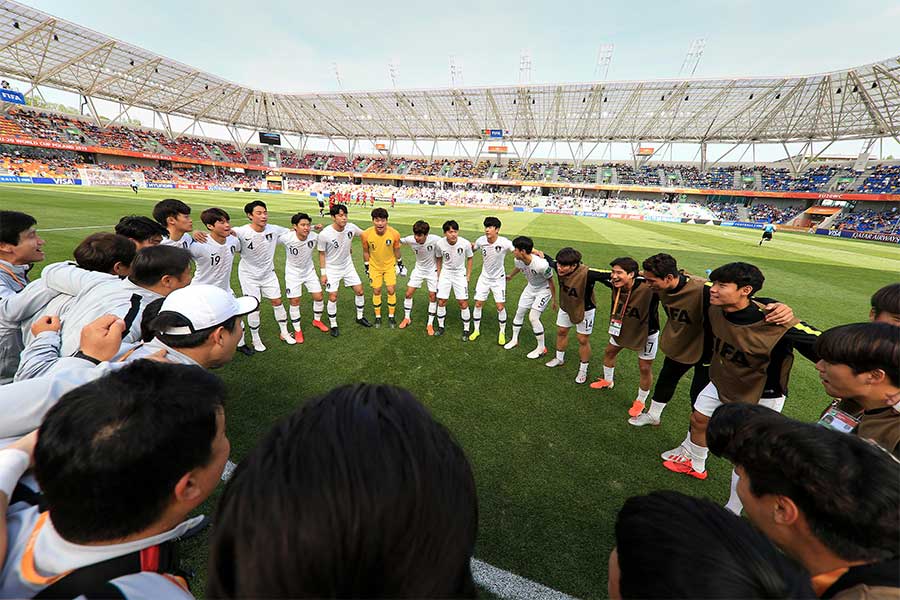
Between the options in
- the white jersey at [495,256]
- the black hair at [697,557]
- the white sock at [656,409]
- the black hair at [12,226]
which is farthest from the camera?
the white jersey at [495,256]

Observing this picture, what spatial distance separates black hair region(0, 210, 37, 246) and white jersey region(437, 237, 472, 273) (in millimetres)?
5223

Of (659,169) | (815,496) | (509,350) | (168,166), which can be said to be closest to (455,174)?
(659,169)

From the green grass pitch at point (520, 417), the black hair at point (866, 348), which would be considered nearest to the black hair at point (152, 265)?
the green grass pitch at point (520, 417)

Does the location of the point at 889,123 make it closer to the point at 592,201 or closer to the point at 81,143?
the point at 592,201

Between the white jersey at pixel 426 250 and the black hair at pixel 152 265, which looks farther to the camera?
the white jersey at pixel 426 250

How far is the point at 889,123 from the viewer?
34688mm

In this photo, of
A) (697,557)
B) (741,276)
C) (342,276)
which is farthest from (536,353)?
(697,557)

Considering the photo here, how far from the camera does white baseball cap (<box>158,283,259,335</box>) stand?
213 centimetres

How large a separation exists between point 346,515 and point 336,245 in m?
6.70

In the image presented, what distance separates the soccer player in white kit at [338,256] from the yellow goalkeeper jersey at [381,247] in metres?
0.25

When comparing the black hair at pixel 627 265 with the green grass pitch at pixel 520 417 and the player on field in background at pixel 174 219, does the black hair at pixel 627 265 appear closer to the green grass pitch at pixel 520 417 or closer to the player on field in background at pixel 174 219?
the green grass pitch at pixel 520 417

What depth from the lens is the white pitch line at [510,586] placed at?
2.29 m

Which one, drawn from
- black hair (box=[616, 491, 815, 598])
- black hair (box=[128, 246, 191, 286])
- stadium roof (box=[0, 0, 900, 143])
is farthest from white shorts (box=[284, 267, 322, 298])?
→ stadium roof (box=[0, 0, 900, 143])

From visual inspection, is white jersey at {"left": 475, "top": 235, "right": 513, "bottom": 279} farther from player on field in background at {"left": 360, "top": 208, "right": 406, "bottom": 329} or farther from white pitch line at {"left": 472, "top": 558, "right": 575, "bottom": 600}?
white pitch line at {"left": 472, "top": 558, "right": 575, "bottom": 600}
